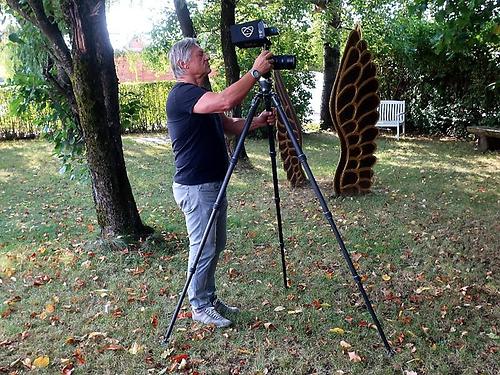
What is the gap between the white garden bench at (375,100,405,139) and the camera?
525 inches

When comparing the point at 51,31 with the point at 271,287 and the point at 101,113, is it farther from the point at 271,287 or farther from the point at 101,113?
the point at 271,287

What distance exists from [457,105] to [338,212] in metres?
7.72

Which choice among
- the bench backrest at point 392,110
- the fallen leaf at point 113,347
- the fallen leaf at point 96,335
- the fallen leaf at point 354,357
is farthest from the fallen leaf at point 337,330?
the bench backrest at point 392,110

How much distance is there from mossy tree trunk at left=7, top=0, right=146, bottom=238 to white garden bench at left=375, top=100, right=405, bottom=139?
31.1ft

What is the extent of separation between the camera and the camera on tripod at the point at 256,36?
10.1ft

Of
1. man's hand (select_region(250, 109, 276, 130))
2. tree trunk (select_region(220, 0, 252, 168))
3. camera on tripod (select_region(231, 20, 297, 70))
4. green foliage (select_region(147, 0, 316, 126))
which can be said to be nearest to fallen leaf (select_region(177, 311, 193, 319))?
man's hand (select_region(250, 109, 276, 130))

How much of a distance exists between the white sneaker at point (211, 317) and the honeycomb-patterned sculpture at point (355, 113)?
3773 millimetres

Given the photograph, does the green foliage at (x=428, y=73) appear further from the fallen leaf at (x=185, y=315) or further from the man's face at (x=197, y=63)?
the fallen leaf at (x=185, y=315)

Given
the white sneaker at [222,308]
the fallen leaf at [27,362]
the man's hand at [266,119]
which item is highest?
the man's hand at [266,119]

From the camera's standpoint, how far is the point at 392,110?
44.3 ft

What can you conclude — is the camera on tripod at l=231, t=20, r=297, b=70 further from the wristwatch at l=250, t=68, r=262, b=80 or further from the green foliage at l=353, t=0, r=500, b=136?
the green foliage at l=353, t=0, r=500, b=136

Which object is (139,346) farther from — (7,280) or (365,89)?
(365,89)

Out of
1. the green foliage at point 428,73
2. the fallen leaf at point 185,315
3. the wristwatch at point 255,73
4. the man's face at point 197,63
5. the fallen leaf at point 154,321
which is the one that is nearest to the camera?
the wristwatch at point 255,73

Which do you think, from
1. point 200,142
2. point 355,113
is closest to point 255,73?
point 200,142
